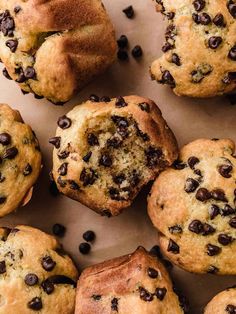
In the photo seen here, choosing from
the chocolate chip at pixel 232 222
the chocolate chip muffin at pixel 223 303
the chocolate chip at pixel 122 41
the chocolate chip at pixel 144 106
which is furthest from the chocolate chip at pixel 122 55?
the chocolate chip muffin at pixel 223 303

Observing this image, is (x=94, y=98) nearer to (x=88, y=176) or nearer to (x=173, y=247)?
(x=88, y=176)

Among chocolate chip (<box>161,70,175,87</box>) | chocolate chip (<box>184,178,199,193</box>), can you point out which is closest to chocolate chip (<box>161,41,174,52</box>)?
chocolate chip (<box>161,70,175,87</box>)

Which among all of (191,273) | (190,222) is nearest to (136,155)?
(190,222)

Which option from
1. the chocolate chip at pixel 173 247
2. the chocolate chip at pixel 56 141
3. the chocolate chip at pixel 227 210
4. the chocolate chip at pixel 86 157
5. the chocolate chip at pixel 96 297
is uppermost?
the chocolate chip at pixel 56 141

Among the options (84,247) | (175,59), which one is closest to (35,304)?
(84,247)

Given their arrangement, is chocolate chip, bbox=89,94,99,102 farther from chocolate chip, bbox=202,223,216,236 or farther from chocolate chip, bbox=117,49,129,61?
chocolate chip, bbox=202,223,216,236

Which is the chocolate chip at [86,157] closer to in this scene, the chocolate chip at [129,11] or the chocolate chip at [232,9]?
the chocolate chip at [129,11]

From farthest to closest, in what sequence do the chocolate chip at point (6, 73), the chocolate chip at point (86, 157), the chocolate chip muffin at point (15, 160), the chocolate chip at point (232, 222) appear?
the chocolate chip at point (6, 73) < the chocolate chip muffin at point (15, 160) < the chocolate chip at point (86, 157) < the chocolate chip at point (232, 222)

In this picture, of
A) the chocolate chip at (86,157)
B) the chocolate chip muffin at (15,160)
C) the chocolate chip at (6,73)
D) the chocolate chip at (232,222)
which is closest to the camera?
the chocolate chip at (232,222)
